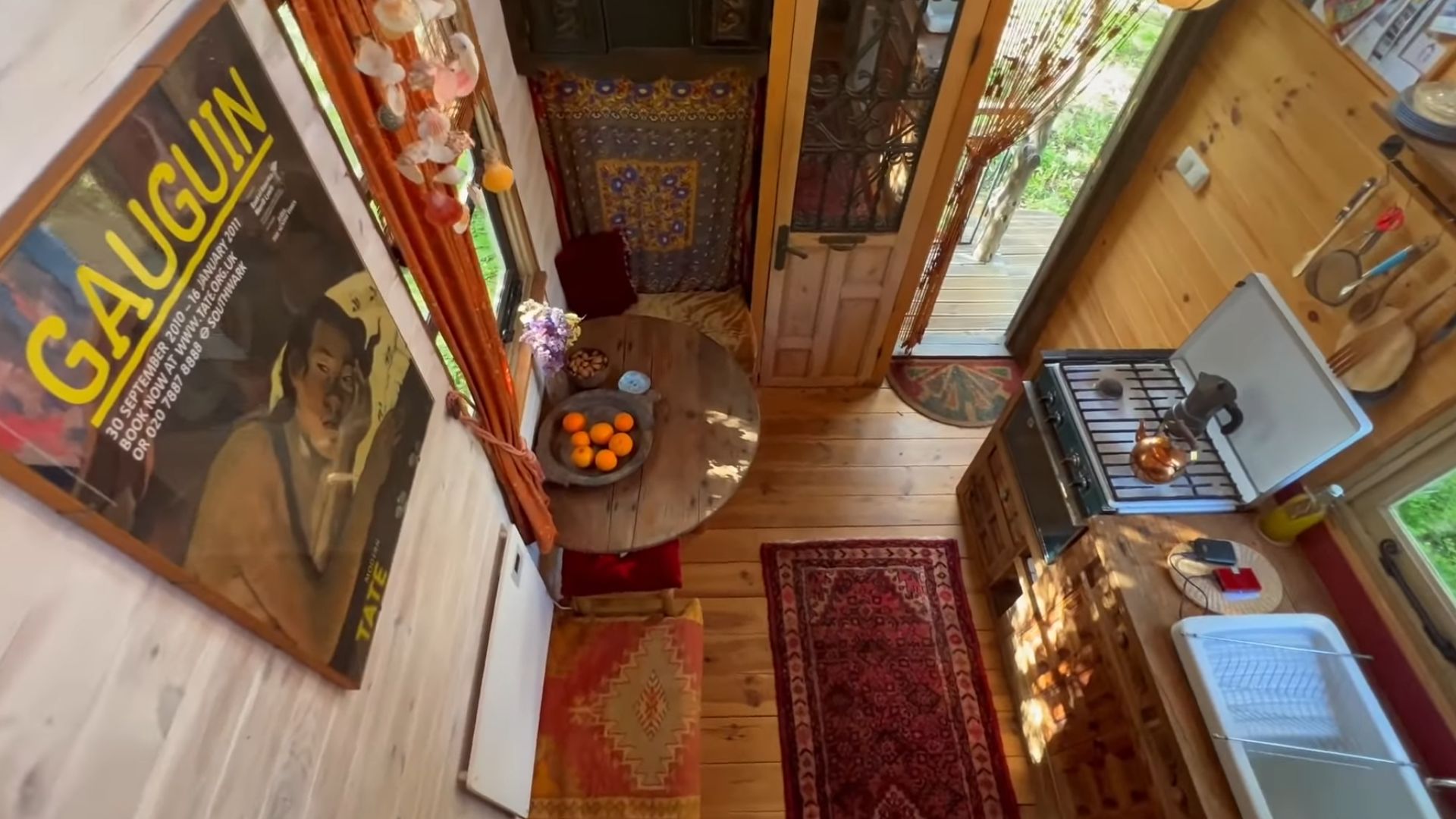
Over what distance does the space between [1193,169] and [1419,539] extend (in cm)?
124

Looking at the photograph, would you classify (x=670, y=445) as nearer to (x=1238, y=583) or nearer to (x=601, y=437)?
(x=601, y=437)

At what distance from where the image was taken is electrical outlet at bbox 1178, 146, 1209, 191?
2.31m

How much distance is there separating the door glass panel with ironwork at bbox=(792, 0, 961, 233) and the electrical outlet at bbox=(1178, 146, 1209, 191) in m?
0.83

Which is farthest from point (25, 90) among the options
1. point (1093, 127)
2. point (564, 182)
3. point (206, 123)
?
point (1093, 127)

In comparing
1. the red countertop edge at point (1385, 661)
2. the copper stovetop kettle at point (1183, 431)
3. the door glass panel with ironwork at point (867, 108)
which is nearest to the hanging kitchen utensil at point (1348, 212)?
the copper stovetop kettle at point (1183, 431)

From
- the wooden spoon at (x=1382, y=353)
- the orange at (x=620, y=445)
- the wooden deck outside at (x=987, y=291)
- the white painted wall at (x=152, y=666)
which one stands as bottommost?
the white painted wall at (x=152, y=666)

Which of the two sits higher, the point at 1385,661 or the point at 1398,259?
the point at 1398,259

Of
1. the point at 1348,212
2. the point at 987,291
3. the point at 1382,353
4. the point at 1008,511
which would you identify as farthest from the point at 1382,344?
the point at 987,291

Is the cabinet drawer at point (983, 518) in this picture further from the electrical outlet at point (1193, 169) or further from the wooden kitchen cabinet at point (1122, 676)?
the electrical outlet at point (1193, 169)

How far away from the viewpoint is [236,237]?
866 mm

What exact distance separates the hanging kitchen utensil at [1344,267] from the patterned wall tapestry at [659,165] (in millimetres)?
1607

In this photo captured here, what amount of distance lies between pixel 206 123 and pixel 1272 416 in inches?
89.2

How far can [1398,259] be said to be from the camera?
5.51ft

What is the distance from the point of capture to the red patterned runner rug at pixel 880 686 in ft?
7.81
